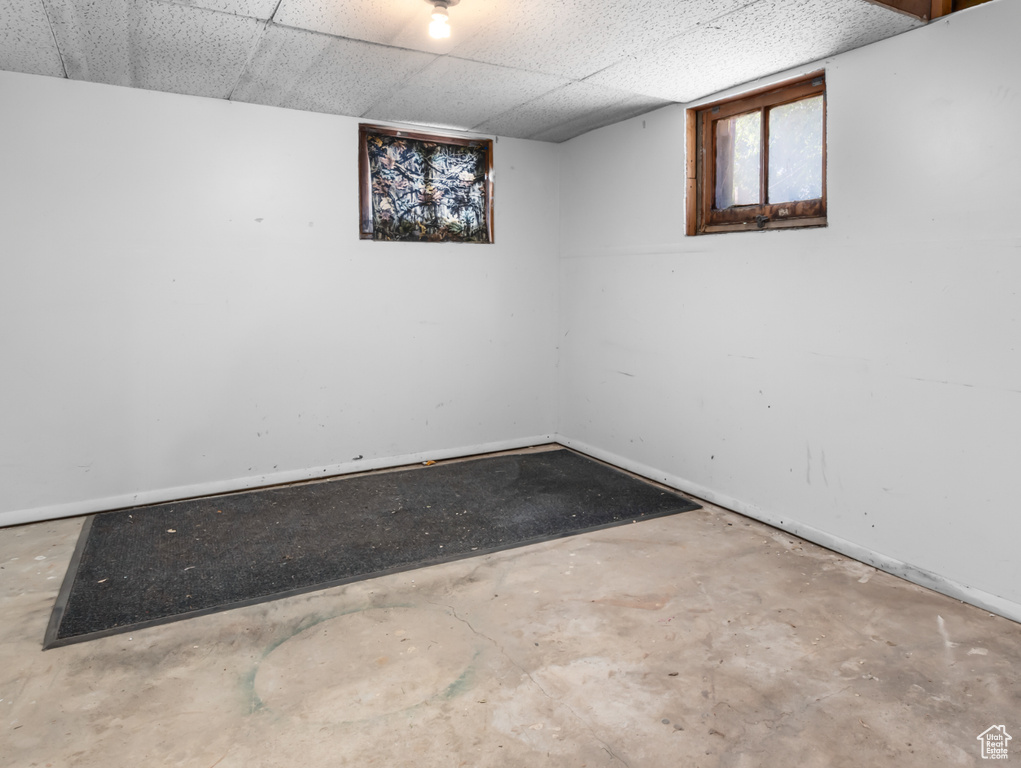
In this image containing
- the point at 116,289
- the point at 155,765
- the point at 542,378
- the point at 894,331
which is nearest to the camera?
the point at 155,765

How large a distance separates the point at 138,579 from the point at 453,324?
2521 mm

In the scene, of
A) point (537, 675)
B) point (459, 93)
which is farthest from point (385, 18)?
point (537, 675)

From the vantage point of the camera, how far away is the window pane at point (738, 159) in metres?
3.54

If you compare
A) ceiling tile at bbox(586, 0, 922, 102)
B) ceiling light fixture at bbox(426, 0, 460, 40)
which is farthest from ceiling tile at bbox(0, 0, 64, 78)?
ceiling tile at bbox(586, 0, 922, 102)

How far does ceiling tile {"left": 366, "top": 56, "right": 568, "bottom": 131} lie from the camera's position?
3281 millimetres

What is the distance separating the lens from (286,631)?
2.43 meters

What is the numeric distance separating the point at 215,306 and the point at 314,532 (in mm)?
1511

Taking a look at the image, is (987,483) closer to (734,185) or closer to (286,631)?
(734,185)

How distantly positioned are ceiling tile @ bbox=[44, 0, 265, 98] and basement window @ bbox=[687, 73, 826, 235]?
7.86ft

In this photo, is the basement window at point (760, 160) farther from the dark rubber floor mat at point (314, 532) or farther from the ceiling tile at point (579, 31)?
the dark rubber floor mat at point (314, 532)

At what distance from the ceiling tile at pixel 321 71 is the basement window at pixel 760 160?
1.66 m

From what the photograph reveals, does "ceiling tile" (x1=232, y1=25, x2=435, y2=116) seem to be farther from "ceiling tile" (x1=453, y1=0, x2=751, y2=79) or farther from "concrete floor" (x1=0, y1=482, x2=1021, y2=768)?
"concrete floor" (x1=0, y1=482, x2=1021, y2=768)

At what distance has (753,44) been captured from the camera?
2891 millimetres

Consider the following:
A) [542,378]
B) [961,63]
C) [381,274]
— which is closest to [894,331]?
[961,63]
